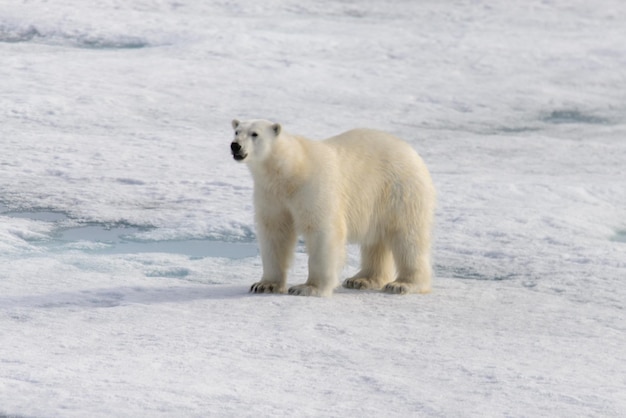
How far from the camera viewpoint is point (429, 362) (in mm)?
3721

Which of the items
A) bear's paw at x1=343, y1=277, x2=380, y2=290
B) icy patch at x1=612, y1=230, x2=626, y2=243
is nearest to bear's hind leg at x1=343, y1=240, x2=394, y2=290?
bear's paw at x1=343, y1=277, x2=380, y2=290

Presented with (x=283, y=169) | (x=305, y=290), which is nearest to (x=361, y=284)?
(x=305, y=290)

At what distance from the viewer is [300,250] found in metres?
5.88

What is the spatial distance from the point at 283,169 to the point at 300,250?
4.54 feet

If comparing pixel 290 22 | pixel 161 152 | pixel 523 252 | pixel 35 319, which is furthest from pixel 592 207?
pixel 290 22

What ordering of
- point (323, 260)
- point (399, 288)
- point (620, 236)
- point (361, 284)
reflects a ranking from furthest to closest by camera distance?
point (620, 236)
point (361, 284)
point (399, 288)
point (323, 260)

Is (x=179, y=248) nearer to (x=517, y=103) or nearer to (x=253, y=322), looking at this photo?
(x=253, y=322)

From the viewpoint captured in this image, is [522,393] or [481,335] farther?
[481,335]

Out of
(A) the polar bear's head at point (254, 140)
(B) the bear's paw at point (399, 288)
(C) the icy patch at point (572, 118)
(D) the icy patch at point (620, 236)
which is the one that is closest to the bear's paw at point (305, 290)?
(B) the bear's paw at point (399, 288)

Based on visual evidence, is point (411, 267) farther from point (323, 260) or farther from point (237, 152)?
point (237, 152)

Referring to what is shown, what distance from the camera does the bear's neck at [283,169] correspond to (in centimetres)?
455

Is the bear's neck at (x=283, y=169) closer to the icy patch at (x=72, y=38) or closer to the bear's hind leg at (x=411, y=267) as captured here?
the bear's hind leg at (x=411, y=267)

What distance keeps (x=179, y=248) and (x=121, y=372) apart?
2.24 meters

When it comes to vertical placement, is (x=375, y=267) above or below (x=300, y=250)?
above
